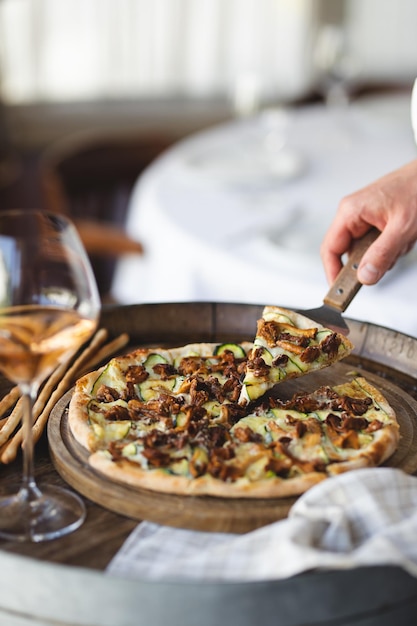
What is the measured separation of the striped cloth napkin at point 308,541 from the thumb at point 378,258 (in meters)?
0.68

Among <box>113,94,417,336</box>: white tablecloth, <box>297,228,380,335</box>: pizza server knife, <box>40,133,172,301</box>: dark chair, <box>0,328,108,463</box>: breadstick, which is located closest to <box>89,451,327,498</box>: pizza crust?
<box>0,328,108,463</box>: breadstick

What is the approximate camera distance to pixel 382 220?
2023 mm

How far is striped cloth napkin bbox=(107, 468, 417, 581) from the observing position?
1.16 m

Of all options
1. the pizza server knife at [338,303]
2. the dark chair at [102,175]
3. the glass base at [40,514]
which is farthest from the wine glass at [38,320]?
the dark chair at [102,175]

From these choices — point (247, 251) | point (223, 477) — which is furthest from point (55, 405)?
point (247, 251)

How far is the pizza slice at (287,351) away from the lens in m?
1.70

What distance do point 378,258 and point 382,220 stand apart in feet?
0.42

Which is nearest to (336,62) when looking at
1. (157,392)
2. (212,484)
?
(157,392)

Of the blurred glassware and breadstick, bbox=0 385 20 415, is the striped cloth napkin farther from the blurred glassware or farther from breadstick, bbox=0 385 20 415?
the blurred glassware

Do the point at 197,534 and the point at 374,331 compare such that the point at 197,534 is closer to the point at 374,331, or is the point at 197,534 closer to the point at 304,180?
the point at 374,331

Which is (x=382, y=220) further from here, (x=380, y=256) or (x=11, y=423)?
(x=11, y=423)

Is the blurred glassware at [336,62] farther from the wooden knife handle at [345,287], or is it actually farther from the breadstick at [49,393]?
the breadstick at [49,393]

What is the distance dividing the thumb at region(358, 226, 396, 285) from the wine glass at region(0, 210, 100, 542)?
29.7 inches

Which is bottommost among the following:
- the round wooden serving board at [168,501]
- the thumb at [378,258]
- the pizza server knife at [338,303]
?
the round wooden serving board at [168,501]
